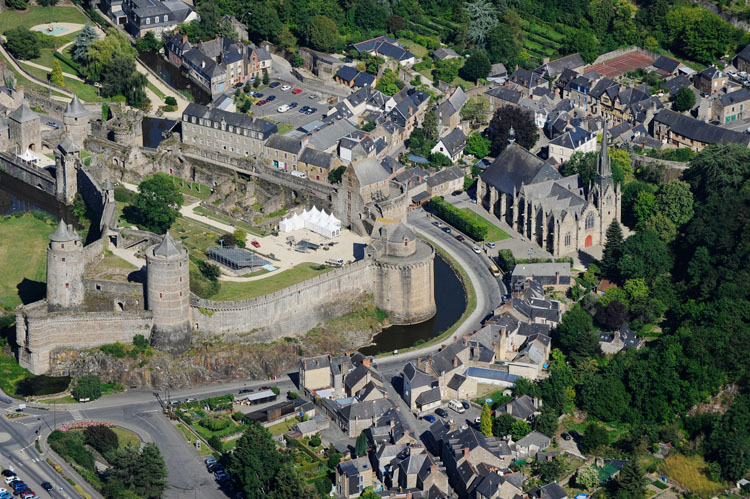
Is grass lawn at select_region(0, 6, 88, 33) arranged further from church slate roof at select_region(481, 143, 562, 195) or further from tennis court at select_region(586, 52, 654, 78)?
tennis court at select_region(586, 52, 654, 78)

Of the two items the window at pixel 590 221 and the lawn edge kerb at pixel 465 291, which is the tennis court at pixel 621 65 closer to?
the window at pixel 590 221

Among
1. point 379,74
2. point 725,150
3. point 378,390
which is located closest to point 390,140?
point 379,74

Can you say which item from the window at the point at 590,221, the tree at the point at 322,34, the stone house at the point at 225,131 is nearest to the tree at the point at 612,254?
the window at the point at 590,221

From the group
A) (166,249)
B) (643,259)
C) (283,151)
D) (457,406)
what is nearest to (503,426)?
(457,406)

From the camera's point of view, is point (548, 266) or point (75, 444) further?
point (548, 266)

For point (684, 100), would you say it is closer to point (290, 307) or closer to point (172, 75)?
point (172, 75)

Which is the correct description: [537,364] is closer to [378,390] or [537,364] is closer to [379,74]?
[378,390]

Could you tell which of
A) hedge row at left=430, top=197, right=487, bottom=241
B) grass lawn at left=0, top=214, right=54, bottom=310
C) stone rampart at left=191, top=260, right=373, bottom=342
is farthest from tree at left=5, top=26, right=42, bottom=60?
stone rampart at left=191, top=260, right=373, bottom=342
